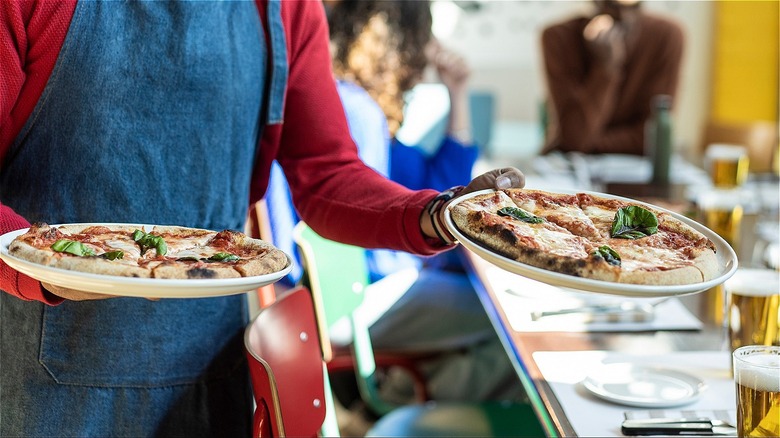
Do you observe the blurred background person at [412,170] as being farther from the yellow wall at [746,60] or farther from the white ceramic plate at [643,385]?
the yellow wall at [746,60]

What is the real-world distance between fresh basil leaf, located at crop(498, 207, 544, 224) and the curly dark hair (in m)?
2.02

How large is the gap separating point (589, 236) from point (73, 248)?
1.84 feet

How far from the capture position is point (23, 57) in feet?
3.53

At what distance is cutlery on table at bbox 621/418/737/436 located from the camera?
3.59 ft

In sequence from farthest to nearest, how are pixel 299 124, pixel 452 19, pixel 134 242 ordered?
pixel 452 19, pixel 299 124, pixel 134 242

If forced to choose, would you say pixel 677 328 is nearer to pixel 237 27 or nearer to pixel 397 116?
pixel 237 27

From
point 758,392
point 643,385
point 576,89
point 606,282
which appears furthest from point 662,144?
point 606,282

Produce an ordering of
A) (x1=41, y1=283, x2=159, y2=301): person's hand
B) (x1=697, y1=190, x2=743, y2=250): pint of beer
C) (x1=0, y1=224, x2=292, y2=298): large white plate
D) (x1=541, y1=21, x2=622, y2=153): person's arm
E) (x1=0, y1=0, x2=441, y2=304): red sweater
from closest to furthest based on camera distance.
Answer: (x1=0, y1=224, x2=292, y2=298): large white plate → (x1=41, y1=283, x2=159, y2=301): person's hand → (x1=0, y1=0, x2=441, y2=304): red sweater → (x1=697, y1=190, x2=743, y2=250): pint of beer → (x1=541, y1=21, x2=622, y2=153): person's arm

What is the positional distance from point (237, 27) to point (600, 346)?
77 cm

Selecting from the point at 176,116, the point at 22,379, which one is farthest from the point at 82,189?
the point at 22,379

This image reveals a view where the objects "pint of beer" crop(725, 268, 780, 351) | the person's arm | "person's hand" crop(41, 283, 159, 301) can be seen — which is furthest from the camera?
the person's arm

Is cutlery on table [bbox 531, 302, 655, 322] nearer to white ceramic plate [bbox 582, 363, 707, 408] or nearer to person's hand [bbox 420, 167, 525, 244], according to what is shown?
white ceramic plate [bbox 582, 363, 707, 408]

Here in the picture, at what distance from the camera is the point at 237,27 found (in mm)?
1244

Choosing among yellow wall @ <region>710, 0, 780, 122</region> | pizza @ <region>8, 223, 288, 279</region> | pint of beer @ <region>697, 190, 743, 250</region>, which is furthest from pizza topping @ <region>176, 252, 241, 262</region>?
yellow wall @ <region>710, 0, 780, 122</region>
